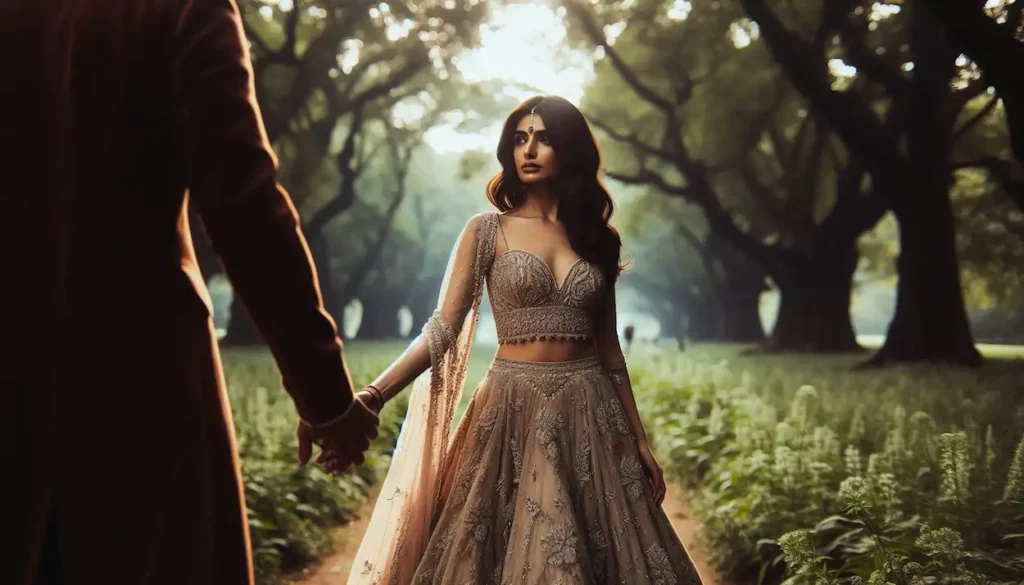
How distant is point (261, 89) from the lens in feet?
42.8

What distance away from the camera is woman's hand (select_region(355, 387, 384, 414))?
8.88 ft

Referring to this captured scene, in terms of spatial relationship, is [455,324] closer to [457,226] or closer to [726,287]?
[726,287]

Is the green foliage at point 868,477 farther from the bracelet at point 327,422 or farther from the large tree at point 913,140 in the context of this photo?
the bracelet at point 327,422

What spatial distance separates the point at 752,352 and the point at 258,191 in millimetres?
14891

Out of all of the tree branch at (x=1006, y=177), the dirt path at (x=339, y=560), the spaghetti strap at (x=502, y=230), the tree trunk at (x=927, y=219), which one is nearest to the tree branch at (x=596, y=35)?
the tree trunk at (x=927, y=219)

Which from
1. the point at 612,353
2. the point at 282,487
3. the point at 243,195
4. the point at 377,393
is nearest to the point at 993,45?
the point at 612,353

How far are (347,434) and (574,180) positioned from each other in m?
1.68

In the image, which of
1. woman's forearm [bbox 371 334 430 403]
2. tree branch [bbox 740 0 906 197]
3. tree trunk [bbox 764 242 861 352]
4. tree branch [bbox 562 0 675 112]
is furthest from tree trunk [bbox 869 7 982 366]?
woman's forearm [bbox 371 334 430 403]

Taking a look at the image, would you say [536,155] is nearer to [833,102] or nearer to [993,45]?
[993,45]

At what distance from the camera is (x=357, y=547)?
6055 millimetres

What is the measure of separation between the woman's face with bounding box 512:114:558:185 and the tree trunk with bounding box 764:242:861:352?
10.8m

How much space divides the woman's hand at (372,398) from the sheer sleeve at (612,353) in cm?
95

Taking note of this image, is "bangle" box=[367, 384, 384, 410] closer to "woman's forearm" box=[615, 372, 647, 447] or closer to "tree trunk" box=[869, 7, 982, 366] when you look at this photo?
"woman's forearm" box=[615, 372, 647, 447]

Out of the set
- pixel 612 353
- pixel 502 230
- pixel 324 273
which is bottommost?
pixel 612 353
